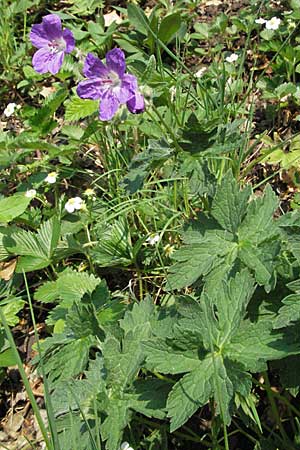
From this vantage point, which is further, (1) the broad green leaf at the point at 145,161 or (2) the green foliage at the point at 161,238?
(1) the broad green leaf at the point at 145,161

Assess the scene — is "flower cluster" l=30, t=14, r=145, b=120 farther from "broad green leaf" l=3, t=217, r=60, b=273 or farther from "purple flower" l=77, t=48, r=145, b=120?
"broad green leaf" l=3, t=217, r=60, b=273

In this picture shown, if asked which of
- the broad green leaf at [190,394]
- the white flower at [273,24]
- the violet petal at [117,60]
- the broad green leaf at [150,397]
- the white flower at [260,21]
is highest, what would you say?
the violet petal at [117,60]

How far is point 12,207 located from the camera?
7.38ft

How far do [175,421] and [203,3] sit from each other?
7.69 feet

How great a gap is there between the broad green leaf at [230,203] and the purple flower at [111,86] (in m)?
0.32

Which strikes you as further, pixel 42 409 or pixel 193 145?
pixel 42 409

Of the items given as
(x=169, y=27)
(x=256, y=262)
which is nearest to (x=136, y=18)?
(x=169, y=27)

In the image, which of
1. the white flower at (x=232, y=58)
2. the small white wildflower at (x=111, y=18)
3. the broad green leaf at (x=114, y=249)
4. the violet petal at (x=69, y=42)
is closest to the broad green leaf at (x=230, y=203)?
the broad green leaf at (x=114, y=249)

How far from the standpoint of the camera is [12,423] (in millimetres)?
2021

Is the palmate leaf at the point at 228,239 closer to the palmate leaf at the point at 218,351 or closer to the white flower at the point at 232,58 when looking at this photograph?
the palmate leaf at the point at 218,351

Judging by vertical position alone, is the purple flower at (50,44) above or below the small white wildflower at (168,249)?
above

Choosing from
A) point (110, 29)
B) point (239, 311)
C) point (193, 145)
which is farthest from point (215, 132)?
point (110, 29)

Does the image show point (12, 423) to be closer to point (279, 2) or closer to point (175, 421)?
point (175, 421)

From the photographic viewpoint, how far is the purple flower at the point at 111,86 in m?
1.61
